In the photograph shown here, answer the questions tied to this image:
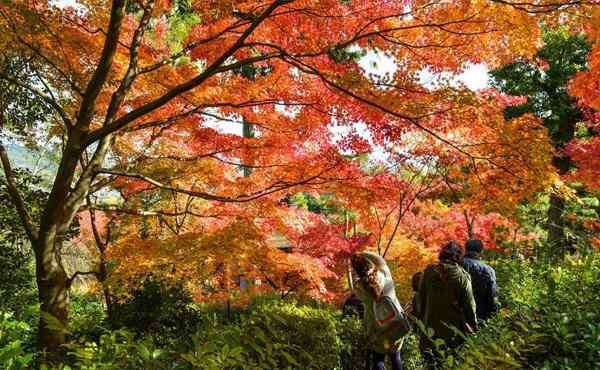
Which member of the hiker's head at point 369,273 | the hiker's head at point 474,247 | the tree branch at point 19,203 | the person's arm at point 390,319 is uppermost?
the tree branch at point 19,203

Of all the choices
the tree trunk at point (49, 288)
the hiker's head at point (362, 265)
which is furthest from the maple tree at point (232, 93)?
the hiker's head at point (362, 265)

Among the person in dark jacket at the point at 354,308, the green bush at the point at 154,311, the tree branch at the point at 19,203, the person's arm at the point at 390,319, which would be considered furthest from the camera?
the green bush at the point at 154,311

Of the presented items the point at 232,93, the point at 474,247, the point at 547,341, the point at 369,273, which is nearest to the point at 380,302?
the point at 369,273

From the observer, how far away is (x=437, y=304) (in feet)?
14.4

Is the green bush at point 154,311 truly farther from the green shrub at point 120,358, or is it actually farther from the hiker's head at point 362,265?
the green shrub at point 120,358

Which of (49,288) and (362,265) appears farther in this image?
(49,288)

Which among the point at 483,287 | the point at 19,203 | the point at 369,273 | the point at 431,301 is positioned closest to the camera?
the point at 369,273

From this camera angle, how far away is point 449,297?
170 inches

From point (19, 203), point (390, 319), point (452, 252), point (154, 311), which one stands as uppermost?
point (19, 203)

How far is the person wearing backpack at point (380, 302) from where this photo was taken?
3795 millimetres

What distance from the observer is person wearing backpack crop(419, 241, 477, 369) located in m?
4.26

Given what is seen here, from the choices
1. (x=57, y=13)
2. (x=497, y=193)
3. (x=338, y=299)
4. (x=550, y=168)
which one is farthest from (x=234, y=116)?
(x=338, y=299)

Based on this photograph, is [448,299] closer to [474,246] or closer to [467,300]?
[467,300]

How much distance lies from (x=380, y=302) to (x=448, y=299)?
0.91 metres
